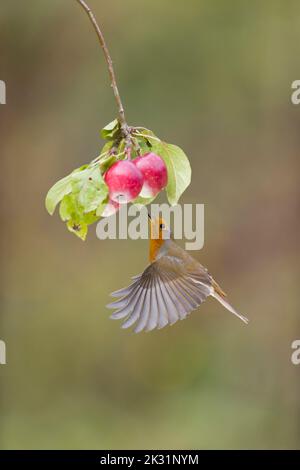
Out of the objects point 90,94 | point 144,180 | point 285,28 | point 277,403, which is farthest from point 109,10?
point 144,180

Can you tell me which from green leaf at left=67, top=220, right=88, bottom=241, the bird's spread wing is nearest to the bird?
the bird's spread wing

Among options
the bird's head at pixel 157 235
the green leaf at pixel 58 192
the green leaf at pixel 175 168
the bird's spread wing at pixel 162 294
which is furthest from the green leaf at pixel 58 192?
the bird's head at pixel 157 235

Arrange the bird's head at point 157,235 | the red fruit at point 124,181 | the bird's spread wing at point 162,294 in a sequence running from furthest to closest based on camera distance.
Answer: the bird's head at point 157,235 < the bird's spread wing at point 162,294 < the red fruit at point 124,181

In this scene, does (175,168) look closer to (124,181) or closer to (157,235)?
(124,181)

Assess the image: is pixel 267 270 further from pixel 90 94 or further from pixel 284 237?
pixel 90 94

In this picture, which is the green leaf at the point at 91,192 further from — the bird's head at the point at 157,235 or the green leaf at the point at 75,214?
the bird's head at the point at 157,235

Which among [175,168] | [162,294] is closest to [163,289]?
[162,294]

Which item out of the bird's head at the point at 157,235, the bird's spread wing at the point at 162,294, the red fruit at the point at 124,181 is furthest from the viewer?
the bird's head at the point at 157,235
